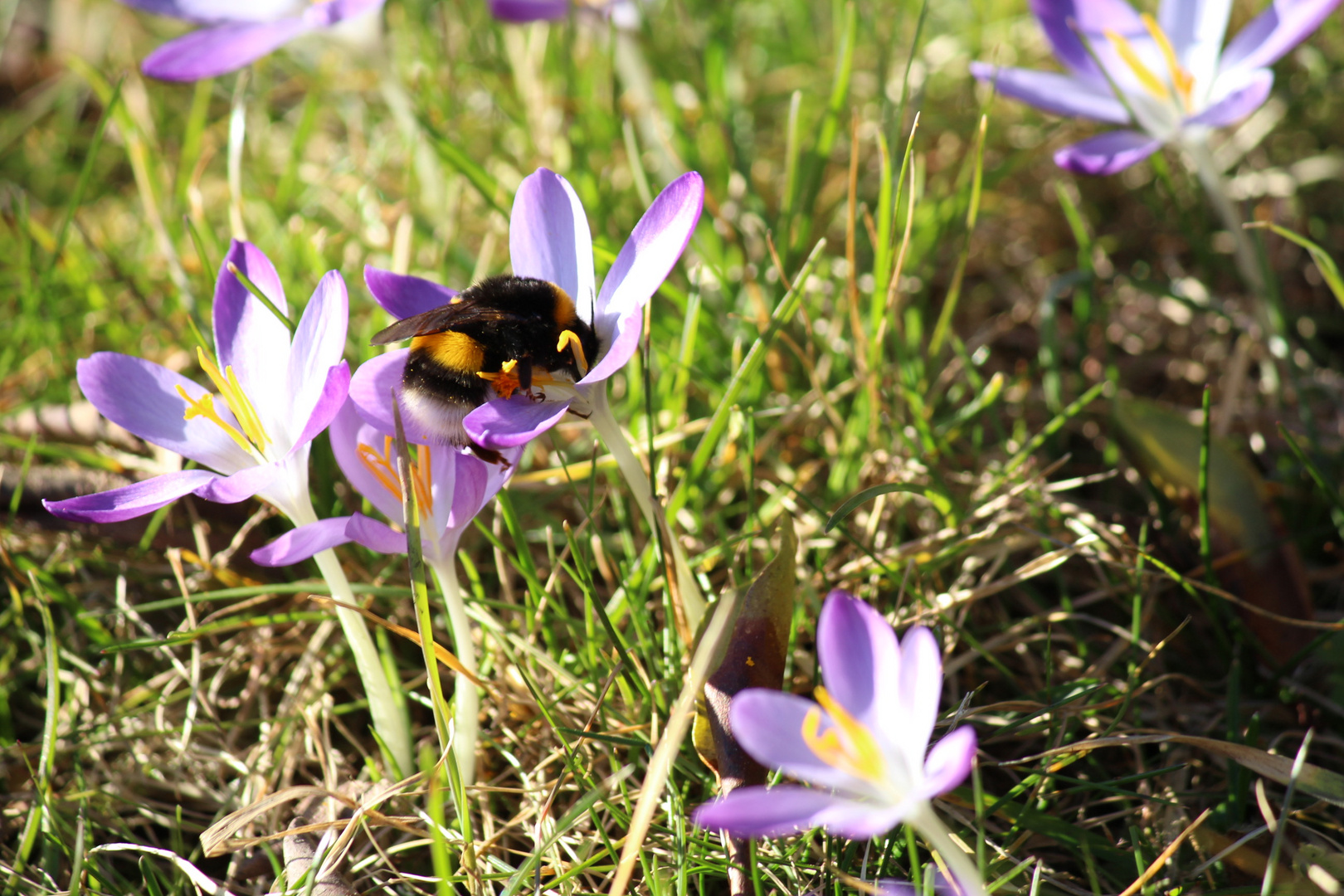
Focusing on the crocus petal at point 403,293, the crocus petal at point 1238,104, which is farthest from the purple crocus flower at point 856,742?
the crocus petal at point 1238,104

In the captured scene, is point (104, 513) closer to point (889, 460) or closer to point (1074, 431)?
point (889, 460)

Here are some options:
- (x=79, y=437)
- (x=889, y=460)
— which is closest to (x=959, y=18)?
(x=889, y=460)

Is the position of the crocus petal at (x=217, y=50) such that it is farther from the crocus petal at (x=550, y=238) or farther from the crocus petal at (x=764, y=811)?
the crocus petal at (x=764, y=811)

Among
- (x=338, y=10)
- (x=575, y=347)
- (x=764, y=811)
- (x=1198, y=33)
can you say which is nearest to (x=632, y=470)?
(x=575, y=347)

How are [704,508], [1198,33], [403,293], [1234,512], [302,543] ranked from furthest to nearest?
[1198,33] < [704,508] < [1234,512] < [403,293] < [302,543]

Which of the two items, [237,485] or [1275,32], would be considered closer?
[237,485]

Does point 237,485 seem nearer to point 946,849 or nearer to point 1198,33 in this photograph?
point 946,849

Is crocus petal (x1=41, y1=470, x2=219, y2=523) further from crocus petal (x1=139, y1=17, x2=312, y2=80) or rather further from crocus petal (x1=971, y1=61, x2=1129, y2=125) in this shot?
crocus petal (x1=971, y1=61, x2=1129, y2=125)
